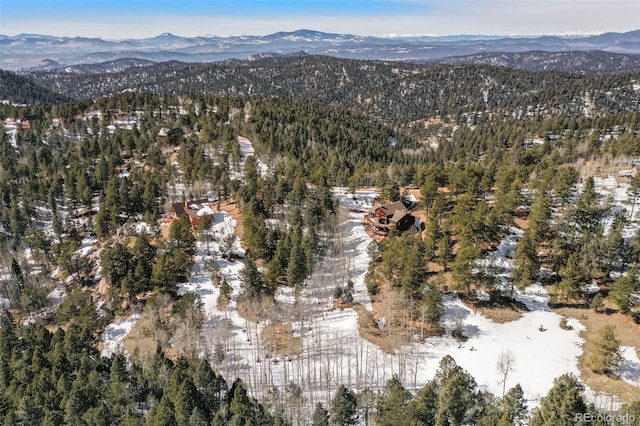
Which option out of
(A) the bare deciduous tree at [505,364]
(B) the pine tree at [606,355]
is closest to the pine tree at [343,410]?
(A) the bare deciduous tree at [505,364]

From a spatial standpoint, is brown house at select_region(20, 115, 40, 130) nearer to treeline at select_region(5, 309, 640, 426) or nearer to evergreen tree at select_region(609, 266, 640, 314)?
treeline at select_region(5, 309, 640, 426)

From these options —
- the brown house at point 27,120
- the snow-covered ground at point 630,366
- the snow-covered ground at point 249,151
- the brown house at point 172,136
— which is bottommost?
the snow-covered ground at point 630,366

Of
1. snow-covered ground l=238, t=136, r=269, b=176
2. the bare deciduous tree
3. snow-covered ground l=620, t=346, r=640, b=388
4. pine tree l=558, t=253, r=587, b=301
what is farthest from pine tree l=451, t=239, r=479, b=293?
snow-covered ground l=238, t=136, r=269, b=176

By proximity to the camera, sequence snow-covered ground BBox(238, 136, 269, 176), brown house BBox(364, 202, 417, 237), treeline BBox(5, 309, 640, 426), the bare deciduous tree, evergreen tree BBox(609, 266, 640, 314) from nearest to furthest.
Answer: treeline BBox(5, 309, 640, 426) < the bare deciduous tree < evergreen tree BBox(609, 266, 640, 314) < brown house BBox(364, 202, 417, 237) < snow-covered ground BBox(238, 136, 269, 176)

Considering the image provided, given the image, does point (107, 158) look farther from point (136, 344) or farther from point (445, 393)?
point (445, 393)

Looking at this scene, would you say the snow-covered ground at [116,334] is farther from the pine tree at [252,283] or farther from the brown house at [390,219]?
the brown house at [390,219]

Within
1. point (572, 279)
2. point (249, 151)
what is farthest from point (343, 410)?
point (249, 151)
